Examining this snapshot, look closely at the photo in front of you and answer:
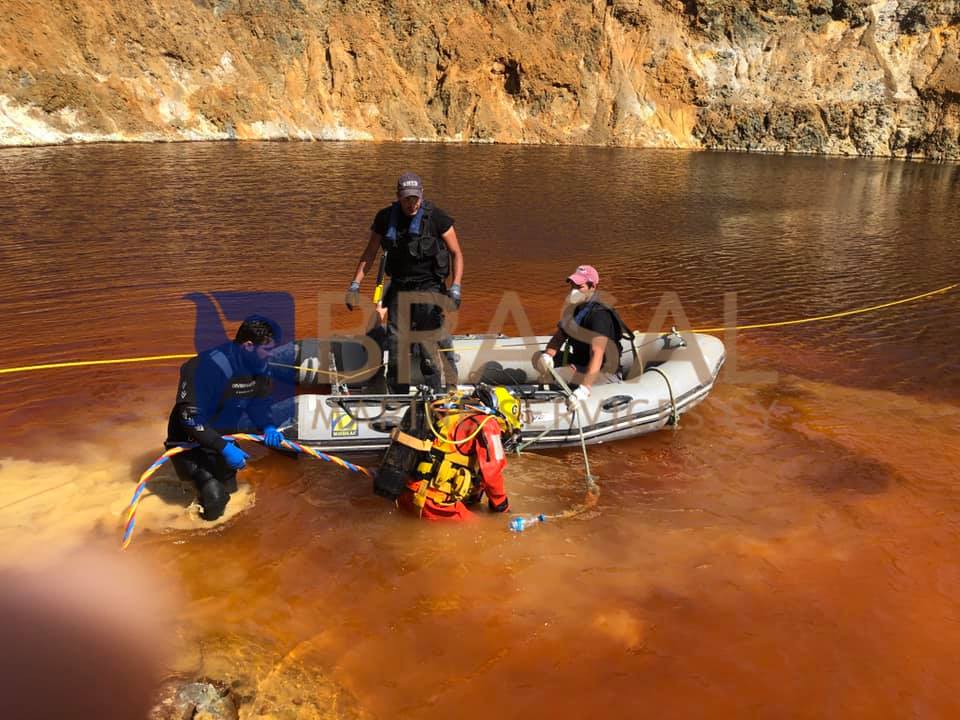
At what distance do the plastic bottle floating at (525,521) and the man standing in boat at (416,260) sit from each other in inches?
60.1

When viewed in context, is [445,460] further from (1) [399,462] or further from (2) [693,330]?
(2) [693,330]

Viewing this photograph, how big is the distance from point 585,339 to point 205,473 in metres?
3.44

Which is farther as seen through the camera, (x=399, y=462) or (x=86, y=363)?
(x=86, y=363)

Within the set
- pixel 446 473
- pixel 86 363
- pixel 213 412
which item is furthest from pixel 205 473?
pixel 86 363

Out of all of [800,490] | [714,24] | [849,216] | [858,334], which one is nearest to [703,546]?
[800,490]

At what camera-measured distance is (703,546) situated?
534 centimetres

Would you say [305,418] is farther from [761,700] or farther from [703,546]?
[761,700]

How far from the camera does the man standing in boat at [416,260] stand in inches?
232

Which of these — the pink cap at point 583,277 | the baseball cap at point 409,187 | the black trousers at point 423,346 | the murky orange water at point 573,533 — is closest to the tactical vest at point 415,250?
the black trousers at point 423,346

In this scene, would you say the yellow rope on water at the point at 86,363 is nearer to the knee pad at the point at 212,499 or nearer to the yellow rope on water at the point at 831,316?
the knee pad at the point at 212,499

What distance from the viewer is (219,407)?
538 centimetres

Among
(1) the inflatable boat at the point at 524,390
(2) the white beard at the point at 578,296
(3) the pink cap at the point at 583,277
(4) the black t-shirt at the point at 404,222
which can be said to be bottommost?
(1) the inflatable boat at the point at 524,390

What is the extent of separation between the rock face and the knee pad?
36037mm

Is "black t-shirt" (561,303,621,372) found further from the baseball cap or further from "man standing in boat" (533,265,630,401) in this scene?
the baseball cap
